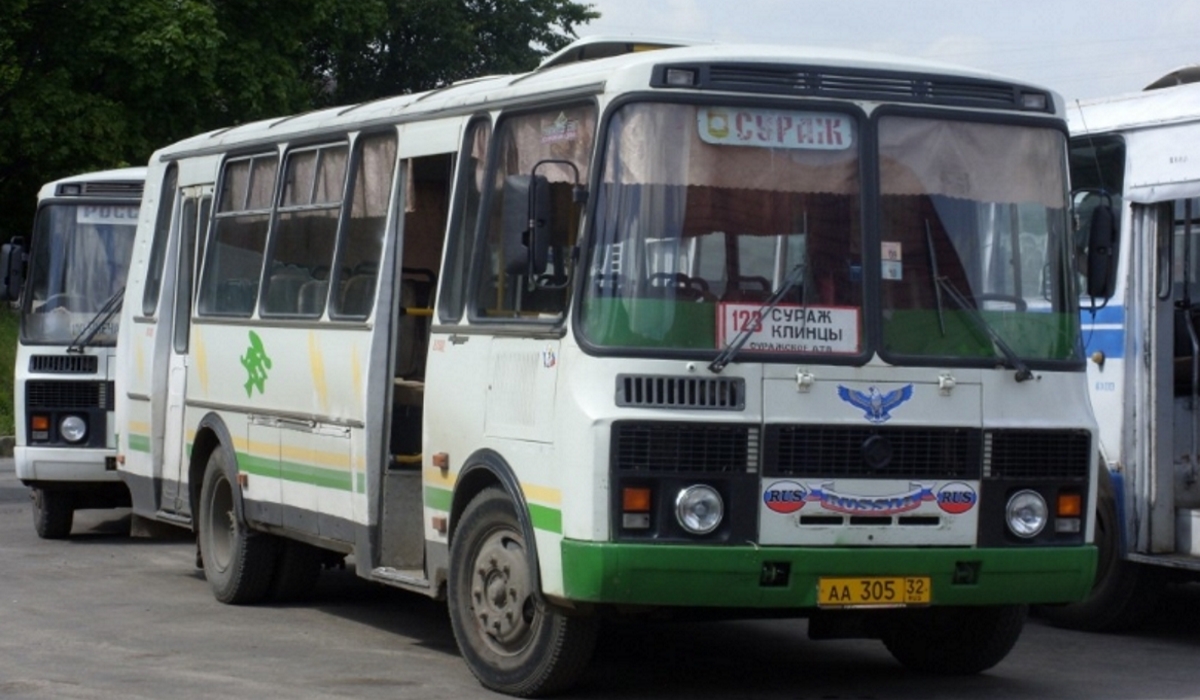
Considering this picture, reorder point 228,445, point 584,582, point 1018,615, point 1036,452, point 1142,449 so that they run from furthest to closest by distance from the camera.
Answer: point 228,445 → point 1142,449 → point 1018,615 → point 1036,452 → point 584,582

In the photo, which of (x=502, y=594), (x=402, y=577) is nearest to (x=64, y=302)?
(x=402, y=577)

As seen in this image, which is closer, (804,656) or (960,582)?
(960,582)

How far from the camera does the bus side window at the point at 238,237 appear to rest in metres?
13.2

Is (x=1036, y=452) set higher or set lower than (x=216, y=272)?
lower

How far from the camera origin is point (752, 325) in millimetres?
9016

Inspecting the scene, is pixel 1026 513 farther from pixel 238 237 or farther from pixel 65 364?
pixel 65 364

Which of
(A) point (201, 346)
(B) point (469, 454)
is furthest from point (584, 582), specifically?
(A) point (201, 346)

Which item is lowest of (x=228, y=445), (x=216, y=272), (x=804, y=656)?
(x=804, y=656)

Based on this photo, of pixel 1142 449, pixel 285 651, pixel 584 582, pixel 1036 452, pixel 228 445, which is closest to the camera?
pixel 584 582

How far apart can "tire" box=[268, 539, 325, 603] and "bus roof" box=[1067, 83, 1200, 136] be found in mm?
5302

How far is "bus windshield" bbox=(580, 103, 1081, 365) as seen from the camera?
895 cm

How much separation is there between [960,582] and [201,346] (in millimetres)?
6143

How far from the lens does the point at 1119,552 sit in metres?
12.3

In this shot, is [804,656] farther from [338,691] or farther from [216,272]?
[216,272]
